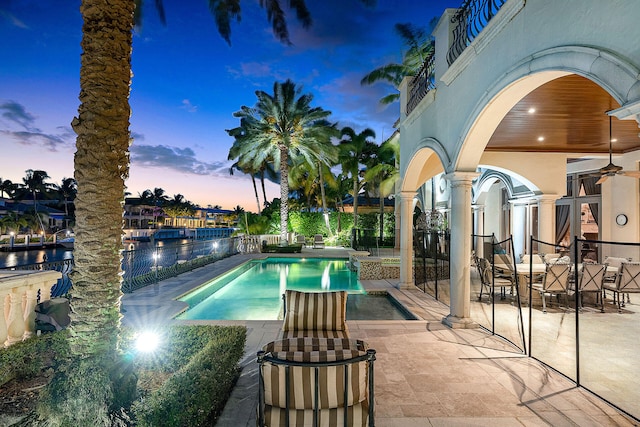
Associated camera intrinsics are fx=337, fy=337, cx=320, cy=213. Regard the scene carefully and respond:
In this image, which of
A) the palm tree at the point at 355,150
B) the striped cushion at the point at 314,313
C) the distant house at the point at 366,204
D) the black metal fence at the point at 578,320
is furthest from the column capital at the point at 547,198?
the distant house at the point at 366,204

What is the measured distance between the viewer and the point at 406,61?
70.5 ft

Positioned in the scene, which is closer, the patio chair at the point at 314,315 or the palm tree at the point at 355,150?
the patio chair at the point at 314,315

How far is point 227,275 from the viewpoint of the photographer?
13.9 m

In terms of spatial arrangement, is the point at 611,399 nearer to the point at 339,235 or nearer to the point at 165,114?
the point at 339,235

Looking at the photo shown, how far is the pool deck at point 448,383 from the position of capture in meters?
3.52

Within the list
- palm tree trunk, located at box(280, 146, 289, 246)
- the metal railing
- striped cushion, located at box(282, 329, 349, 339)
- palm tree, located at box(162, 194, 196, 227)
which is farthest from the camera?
palm tree, located at box(162, 194, 196, 227)

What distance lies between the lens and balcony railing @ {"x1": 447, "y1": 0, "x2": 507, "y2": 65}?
5.42 meters

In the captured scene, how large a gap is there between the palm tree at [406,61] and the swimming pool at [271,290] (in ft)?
38.3

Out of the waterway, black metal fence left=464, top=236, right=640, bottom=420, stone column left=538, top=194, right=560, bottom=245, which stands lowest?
the waterway

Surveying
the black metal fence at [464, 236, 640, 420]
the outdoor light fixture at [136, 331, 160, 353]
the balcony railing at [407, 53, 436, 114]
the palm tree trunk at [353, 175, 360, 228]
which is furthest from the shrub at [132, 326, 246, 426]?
the palm tree trunk at [353, 175, 360, 228]

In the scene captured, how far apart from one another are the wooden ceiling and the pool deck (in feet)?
14.7

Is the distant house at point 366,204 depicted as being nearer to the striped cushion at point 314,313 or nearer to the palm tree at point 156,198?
the striped cushion at point 314,313

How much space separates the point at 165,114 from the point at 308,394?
2911 centimetres

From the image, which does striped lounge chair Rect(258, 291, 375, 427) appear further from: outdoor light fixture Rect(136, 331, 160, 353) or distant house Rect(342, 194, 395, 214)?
distant house Rect(342, 194, 395, 214)
